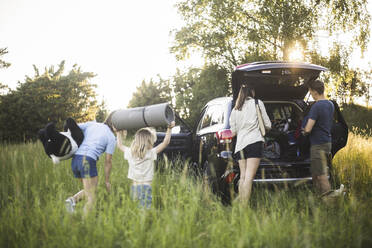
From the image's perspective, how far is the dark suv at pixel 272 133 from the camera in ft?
13.1

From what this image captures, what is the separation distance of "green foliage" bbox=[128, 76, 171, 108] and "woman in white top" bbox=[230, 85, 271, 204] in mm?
41645

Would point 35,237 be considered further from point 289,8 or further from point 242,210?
point 289,8

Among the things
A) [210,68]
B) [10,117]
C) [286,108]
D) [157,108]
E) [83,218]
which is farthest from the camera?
[10,117]

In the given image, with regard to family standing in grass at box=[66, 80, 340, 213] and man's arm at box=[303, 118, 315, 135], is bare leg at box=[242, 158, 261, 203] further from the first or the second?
man's arm at box=[303, 118, 315, 135]

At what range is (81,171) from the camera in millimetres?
3520

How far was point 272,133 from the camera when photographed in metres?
4.96

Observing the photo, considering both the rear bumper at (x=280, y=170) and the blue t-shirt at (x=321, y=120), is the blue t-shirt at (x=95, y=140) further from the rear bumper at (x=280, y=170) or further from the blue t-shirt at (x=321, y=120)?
the blue t-shirt at (x=321, y=120)

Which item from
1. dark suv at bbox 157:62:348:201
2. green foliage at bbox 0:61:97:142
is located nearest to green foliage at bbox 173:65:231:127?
green foliage at bbox 0:61:97:142

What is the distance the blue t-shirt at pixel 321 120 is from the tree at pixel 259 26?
11.8 metres

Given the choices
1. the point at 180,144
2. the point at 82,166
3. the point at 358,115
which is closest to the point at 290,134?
the point at 180,144

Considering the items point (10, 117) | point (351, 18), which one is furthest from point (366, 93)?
point (10, 117)

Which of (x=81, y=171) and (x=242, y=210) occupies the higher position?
(x=81, y=171)

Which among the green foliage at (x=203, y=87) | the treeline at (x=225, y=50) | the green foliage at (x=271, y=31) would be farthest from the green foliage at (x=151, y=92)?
the green foliage at (x=271, y=31)

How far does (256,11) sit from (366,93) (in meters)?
31.5
